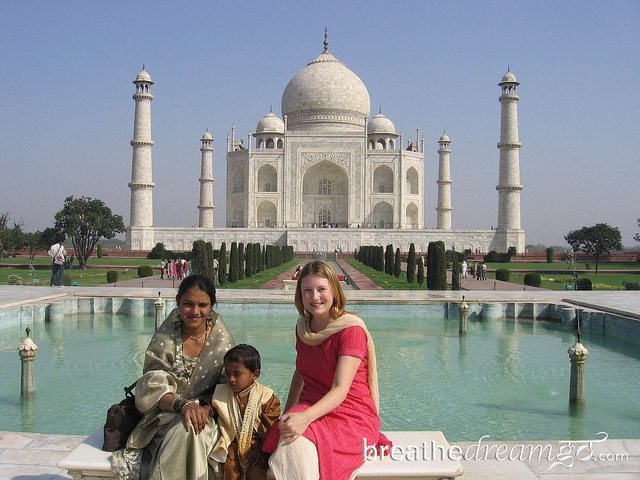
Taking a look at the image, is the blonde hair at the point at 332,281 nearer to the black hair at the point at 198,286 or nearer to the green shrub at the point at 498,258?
the black hair at the point at 198,286

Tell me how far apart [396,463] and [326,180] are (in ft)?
99.5

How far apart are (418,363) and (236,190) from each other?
27.1 metres

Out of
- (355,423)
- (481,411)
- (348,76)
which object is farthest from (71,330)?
(348,76)

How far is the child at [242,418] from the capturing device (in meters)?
2.13

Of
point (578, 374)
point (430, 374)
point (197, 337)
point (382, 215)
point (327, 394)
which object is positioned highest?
point (382, 215)

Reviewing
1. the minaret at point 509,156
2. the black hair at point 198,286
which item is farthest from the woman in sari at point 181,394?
the minaret at point 509,156

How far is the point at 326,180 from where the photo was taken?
32219mm

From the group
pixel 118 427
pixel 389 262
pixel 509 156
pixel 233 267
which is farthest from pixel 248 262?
pixel 509 156

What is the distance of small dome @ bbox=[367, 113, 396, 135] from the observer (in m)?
33.8

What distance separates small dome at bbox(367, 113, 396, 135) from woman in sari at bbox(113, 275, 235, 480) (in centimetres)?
3210

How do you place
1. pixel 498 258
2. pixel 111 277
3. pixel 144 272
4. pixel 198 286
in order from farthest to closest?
1. pixel 498 258
2. pixel 144 272
3. pixel 111 277
4. pixel 198 286

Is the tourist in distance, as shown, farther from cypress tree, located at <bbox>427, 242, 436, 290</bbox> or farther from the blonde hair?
the blonde hair

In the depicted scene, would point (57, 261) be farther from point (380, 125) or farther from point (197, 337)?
point (380, 125)

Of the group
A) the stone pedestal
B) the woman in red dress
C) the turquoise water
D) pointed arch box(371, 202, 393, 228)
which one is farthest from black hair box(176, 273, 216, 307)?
pointed arch box(371, 202, 393, 228)
